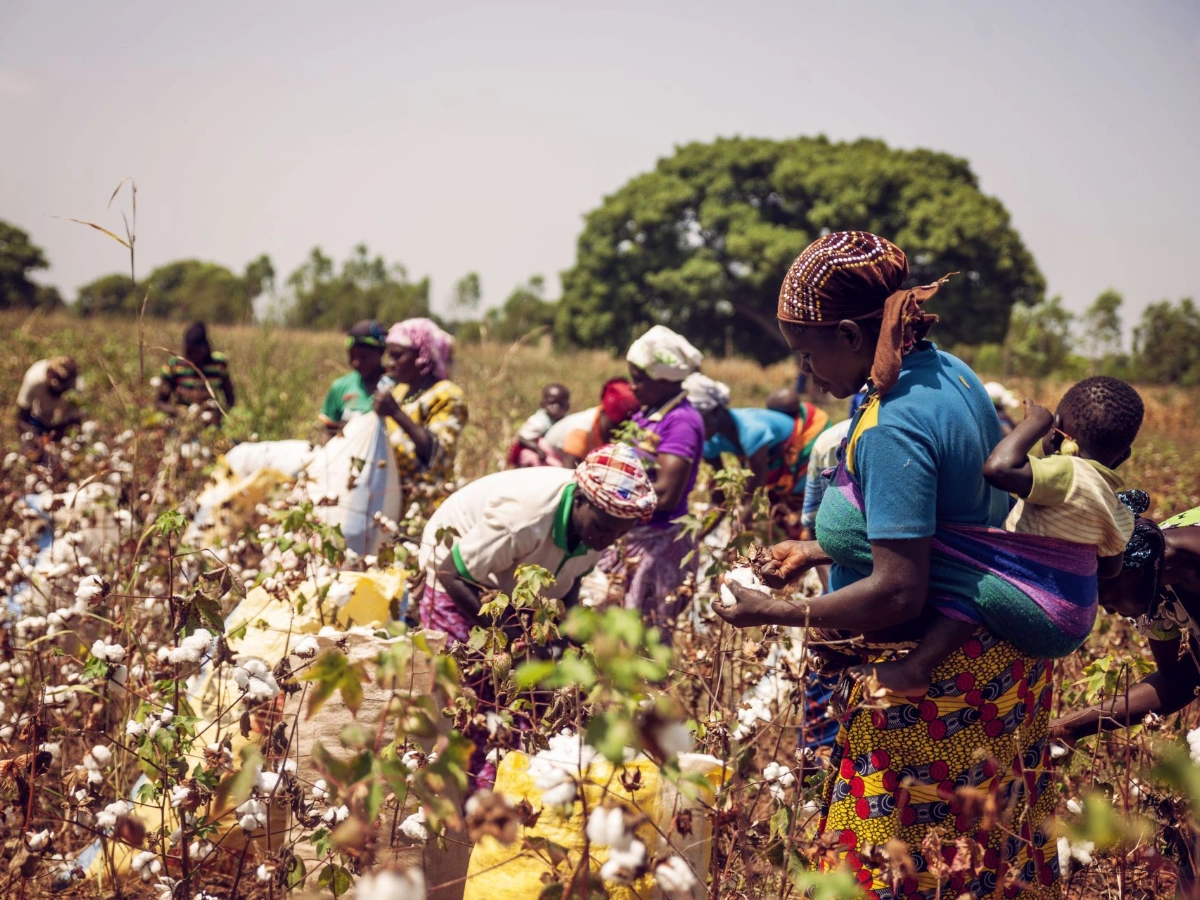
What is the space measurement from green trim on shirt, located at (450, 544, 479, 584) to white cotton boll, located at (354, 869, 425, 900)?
1698 mm

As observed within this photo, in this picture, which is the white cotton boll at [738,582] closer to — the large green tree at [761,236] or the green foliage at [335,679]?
the green foliage at [335,679]

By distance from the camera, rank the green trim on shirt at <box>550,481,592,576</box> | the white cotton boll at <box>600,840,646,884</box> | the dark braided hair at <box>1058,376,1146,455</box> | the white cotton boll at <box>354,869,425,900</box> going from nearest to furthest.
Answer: the white cotton boll at <box>354,869,425,900</box> < the white cotton boll at <box>600,840,646,884</box> < the dark braided hair at <box>1058,376,1146,455</box> < the green trim on shirt at <box>550,481,592,576</box>

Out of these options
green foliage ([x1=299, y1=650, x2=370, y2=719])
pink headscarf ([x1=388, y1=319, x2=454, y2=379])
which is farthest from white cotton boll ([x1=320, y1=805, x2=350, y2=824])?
pink headscarf ([x1=388, y1=319, x2=454, y2=379])

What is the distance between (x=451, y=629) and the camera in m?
2.72

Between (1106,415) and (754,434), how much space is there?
7.78 ft

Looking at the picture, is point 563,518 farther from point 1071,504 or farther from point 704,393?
point 704,393

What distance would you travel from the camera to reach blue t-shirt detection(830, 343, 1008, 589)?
147 centimetres

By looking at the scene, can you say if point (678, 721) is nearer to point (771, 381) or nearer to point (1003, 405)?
point (1003, 405)

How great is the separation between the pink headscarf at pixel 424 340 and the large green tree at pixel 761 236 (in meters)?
22.2

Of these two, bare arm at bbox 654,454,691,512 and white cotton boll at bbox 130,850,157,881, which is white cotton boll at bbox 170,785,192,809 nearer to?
white cotton boll at bbox 130,850,157,881

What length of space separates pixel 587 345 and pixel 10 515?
87.9 ft

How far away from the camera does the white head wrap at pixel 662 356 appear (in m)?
3.67

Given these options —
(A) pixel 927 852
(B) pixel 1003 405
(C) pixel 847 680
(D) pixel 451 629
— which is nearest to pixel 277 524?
(D) pixel 451 629

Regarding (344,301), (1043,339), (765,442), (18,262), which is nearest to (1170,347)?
(1043,339)
